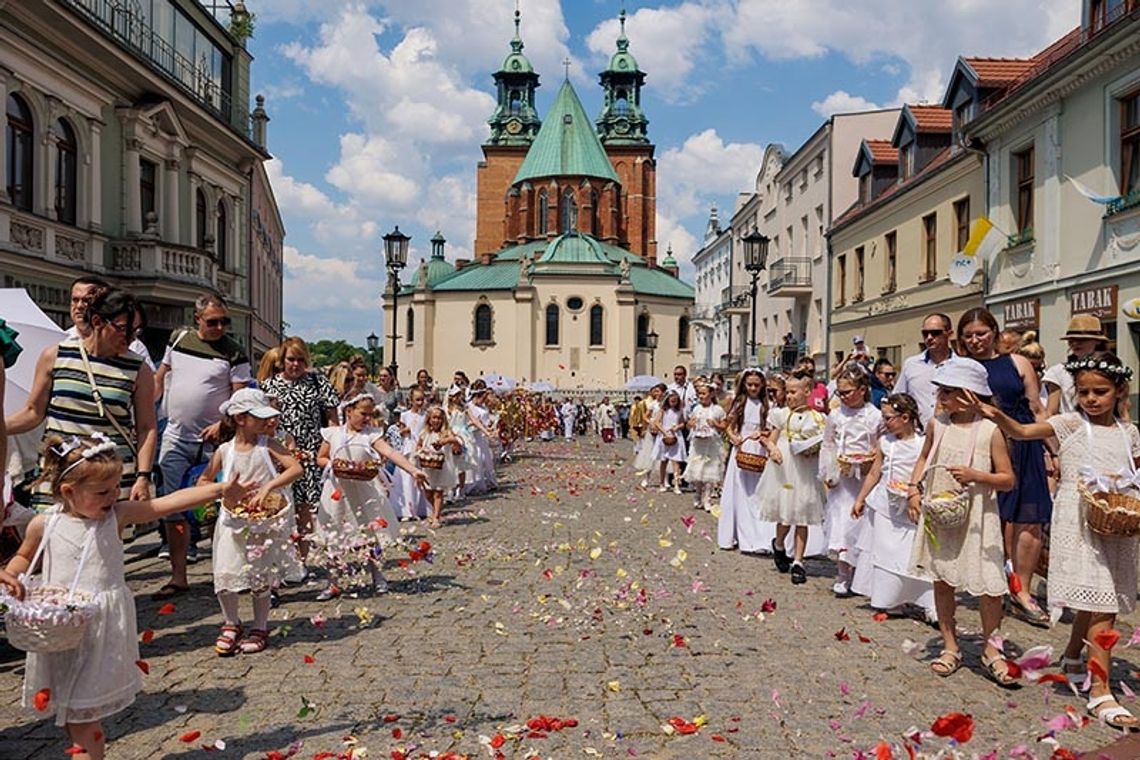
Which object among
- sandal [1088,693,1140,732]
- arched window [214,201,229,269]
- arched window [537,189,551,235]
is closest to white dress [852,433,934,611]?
sandal [1088,693,1140,732]

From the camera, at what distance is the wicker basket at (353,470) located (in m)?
7.76

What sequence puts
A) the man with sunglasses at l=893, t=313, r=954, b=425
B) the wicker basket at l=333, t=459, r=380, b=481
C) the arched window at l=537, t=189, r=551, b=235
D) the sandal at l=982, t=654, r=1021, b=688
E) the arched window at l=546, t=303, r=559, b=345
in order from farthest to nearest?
the arched window at l=537, t=189, r=551, b=235 < the arched window at l=546, t=303, r=559, b=345 < the man with sunglasses at l=893, t=313, r=954, b=425 < the wicker basket at l=333, t=459, r=380, b=481 < the sandal at l=982, t=654, r=1021, b=688

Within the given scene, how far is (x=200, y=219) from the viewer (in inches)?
1017

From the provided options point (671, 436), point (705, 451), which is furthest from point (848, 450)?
point (671, 436)

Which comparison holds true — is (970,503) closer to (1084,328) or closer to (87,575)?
(1084,328)

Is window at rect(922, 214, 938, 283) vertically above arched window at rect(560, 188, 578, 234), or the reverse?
arched window at rect(560, 188, 578, 234)

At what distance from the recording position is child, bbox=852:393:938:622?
22.7ft

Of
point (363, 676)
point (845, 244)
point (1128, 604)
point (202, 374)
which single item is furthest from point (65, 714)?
point (845, 244)

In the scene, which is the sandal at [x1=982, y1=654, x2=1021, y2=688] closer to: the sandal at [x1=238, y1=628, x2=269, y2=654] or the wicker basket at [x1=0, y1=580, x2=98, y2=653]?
the sandal at [x1=238, y1=628, x2=269, y2=654]

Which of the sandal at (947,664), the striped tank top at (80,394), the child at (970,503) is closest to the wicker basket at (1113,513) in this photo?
the child at (970,503)

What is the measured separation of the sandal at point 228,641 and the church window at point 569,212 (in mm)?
78365

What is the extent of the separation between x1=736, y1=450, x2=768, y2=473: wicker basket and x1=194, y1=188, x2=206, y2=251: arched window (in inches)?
765

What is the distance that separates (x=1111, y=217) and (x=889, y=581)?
→ 11.5 metres

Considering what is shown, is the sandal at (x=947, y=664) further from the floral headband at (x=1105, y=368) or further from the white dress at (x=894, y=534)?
the floral headband at (x=1105, y=368)
